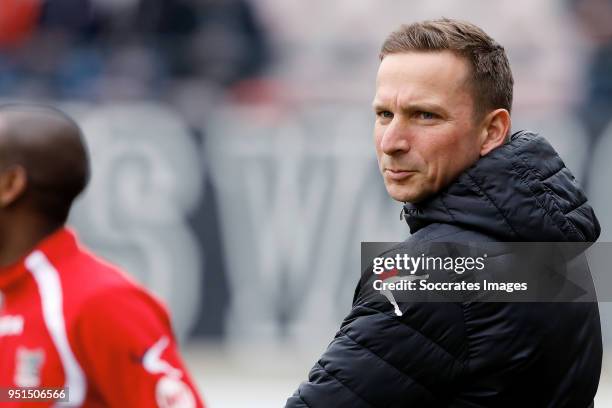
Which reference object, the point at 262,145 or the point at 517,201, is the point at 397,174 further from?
the point at 262,145

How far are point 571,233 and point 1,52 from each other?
314 inches

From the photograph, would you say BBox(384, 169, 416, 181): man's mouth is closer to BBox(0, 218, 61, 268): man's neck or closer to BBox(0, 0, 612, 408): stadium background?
BBox(0, 218, 61, 268): man's neck

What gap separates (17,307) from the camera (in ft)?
9.10

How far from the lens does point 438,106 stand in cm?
258

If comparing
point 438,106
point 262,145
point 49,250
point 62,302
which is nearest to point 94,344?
point 62,302

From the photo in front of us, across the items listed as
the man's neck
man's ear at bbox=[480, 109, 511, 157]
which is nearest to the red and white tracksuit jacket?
the man's neck

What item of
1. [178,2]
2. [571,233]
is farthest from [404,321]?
[178,2]

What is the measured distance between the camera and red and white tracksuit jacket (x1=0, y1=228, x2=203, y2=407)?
258cm

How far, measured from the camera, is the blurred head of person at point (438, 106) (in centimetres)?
258

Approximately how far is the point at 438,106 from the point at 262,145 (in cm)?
689

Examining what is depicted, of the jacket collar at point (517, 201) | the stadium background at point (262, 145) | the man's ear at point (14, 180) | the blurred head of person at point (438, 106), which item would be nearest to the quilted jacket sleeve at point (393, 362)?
the jacket collar at point (517, 201)

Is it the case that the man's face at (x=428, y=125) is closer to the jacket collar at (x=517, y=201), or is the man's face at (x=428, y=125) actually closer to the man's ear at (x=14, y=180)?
the jacket collar at (x=517, y=201)

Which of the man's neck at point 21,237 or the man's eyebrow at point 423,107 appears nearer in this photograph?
the man's eyebrow at point 423,107

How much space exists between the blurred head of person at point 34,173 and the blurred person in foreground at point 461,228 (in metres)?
0.76
